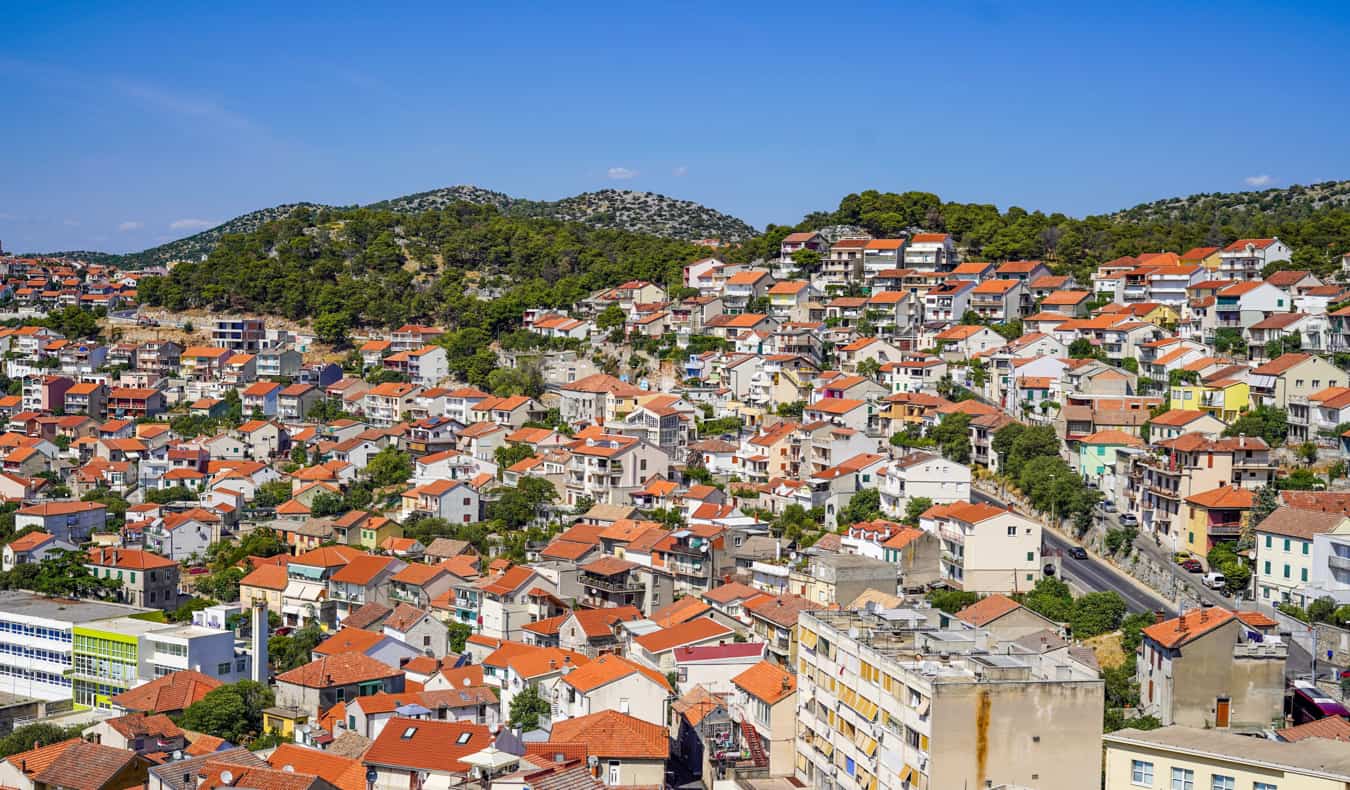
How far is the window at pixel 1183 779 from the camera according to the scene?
16.2 metres

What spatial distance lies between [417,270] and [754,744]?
49948 mm

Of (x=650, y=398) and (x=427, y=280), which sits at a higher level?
(x=427, y=280)

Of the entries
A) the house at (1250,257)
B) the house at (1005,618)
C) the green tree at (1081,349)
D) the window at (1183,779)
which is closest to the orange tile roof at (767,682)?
the house at (1005,618)

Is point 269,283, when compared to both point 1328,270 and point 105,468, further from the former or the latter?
point 1328,270

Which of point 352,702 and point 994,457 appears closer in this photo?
point 352,702

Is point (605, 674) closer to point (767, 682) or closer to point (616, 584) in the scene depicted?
point (767, 682)

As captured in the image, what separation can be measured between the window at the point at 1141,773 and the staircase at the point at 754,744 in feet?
21.2

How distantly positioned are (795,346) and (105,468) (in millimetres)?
22854

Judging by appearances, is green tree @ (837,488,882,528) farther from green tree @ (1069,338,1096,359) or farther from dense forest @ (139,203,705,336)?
dense forest @ (139,203,705,336)

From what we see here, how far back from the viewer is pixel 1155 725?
808 inches

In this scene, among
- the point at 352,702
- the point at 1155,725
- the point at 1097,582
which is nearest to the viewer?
the point at 1155,725

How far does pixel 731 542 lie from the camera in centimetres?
3159

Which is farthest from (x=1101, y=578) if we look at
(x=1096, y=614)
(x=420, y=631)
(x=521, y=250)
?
(x=521, y=250)

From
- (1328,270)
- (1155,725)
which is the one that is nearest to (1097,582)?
(1155,725)
